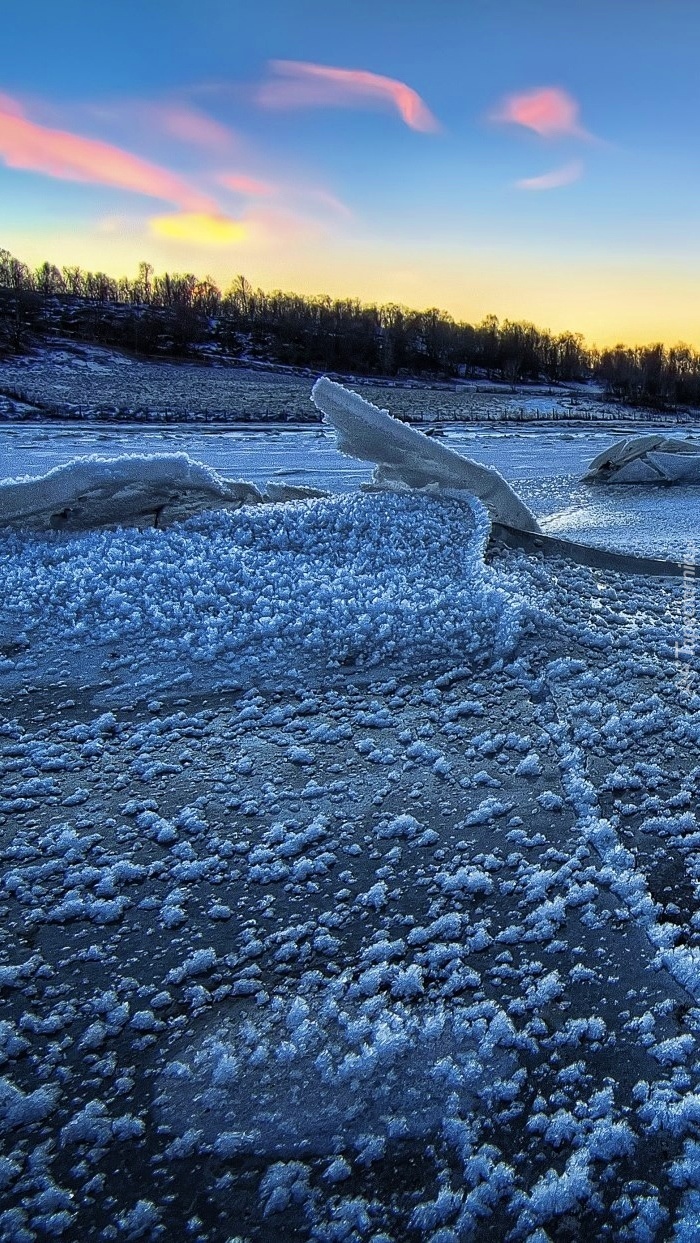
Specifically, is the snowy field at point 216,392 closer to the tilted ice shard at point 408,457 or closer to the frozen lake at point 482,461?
the frozen lake at point 482,461

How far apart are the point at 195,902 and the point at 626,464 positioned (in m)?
7.60

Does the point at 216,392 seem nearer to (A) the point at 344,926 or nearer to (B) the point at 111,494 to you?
(B) the point at 111,494

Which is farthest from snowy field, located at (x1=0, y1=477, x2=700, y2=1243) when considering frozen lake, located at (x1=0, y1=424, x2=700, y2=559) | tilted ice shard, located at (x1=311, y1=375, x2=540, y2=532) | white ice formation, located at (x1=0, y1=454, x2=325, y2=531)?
frozen lake, located at (x1=0, y1=424, x2=700, y2=559)

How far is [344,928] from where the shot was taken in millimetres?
1364

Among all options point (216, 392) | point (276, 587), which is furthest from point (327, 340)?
point (276, 587)

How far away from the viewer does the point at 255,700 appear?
227 centimetres

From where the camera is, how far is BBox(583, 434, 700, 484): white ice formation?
304 inches

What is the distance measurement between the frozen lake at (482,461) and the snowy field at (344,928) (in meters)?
2.76

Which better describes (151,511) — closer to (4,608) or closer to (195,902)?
(4,608)

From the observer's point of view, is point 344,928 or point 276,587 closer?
point 344,928

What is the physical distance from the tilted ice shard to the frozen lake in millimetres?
832

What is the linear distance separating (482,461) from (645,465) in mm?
3600

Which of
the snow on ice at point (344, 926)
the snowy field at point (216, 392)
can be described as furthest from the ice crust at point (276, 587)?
the snowy field at point (216, 392)

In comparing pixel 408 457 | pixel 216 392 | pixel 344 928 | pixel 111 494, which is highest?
pixel 216 392
